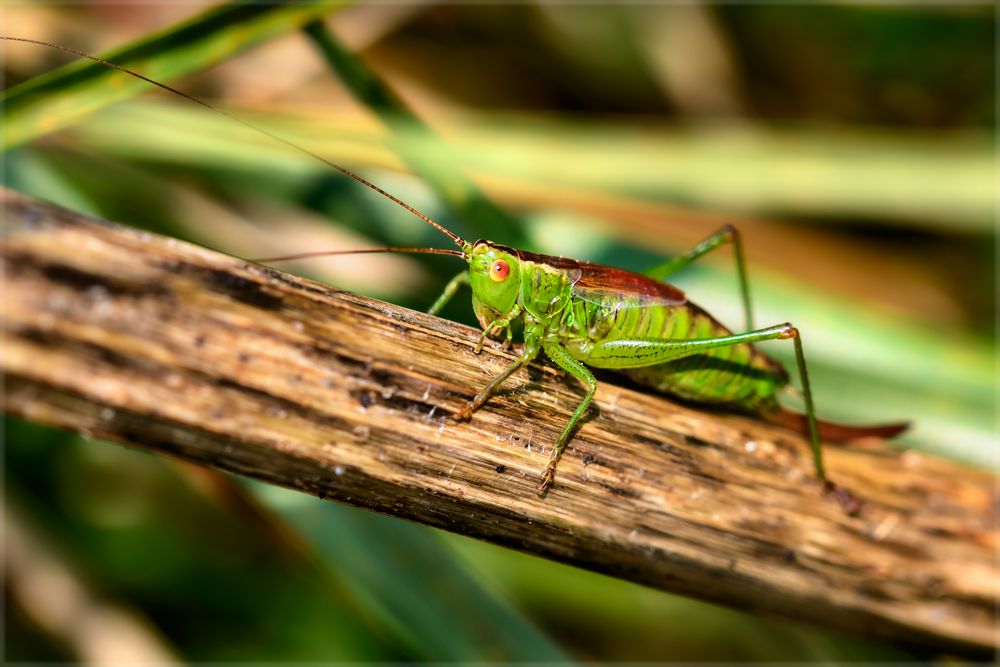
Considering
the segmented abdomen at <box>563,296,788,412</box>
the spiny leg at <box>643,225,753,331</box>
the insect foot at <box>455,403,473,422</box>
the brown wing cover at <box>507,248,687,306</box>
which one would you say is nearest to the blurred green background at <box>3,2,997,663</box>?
the spiny leg at <box>643,225,753,331</box>

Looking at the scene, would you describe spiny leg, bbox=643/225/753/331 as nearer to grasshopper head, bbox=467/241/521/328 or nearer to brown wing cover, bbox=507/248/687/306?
brown wing cover, bbox=507/248/687/306

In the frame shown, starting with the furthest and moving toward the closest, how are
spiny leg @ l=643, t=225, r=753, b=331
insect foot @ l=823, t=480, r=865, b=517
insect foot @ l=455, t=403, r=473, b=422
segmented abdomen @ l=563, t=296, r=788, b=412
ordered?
1. spiny leg @ l=643, t=225, r=753, b=331
2. segmented abdomen @ l=563, t=296, r=788, b=412
3. insect foot @ l=823, t=480, r=865, b=517
4. insect foot @ l=455, t=403, r=473, b=422

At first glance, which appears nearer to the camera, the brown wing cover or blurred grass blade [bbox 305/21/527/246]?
the brown wing cover

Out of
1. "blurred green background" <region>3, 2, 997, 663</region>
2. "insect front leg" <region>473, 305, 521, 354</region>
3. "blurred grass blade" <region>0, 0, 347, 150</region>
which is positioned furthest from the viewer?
"blurred green background" <region>3, 2, 997, 663</region>

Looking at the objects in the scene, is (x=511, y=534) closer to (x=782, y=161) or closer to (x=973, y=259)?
(x=782, y=161)

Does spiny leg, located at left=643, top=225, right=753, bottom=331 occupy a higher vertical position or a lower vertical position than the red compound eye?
higher

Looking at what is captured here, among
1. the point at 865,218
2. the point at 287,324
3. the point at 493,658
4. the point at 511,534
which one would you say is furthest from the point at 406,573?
the point at 865,218

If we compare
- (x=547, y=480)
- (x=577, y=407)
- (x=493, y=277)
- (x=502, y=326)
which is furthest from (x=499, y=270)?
(x=547, y=480)

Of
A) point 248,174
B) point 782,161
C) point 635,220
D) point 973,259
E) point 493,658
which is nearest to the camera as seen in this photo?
point 493,658
